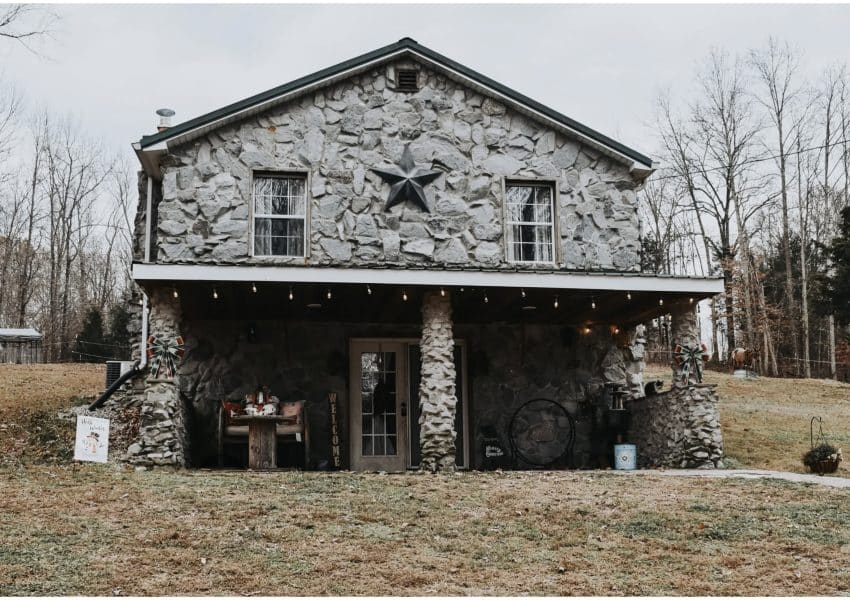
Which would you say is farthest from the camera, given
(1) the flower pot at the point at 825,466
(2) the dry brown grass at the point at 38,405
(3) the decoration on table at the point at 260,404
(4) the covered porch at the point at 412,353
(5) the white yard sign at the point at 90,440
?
(2) the dry brown grass at the point at 38,405

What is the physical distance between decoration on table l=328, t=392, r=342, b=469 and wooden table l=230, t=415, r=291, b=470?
6.23 ft

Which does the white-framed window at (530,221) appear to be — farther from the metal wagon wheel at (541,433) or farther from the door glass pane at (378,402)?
the door glass pane at (378,402)

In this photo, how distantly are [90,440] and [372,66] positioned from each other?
709 centimetres

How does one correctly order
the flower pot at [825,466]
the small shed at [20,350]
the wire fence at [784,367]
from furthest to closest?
the wire fence at [784,367], the small shed at [20,350], the flower pot at [825,466]

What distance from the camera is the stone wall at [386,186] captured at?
13930mm

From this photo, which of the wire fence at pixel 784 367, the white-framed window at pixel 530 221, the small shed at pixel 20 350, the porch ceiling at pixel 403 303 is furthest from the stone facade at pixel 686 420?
the small shed at pixel 20 350

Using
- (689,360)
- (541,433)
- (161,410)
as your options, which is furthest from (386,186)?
(689,360)

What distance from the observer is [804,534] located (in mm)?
8195

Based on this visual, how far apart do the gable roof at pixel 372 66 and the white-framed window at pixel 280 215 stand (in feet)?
3.56

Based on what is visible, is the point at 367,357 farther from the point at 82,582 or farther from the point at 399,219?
the point at 82,582

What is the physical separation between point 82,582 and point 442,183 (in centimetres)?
930

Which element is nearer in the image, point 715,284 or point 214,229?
point 715,284

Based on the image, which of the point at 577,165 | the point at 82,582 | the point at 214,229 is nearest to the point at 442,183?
the point at 577,165

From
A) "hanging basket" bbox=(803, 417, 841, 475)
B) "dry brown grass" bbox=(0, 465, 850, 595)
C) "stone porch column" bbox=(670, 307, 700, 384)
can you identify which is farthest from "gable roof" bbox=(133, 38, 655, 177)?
"dry brown grass" bbox=(0, 465, 850, 595)
